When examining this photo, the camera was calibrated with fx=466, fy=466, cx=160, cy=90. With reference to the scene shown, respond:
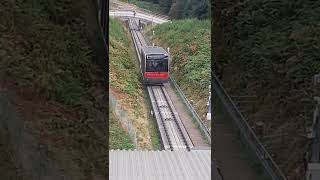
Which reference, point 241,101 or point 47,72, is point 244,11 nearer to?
point 241,101

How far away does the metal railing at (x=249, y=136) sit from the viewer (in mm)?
2500

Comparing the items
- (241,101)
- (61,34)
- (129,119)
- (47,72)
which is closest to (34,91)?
(47,72)

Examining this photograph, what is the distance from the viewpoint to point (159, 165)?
10.2ft

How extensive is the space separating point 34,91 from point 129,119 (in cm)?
76

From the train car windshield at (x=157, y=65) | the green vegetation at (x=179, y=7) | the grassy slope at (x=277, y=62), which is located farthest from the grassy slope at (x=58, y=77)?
the grassy slope at (x=277, y=62)

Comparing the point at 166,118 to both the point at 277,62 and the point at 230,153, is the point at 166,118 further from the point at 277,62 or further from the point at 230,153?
the point at 277,62

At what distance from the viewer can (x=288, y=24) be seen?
8.31 feet

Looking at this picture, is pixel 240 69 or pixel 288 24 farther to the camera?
pixel 240 69

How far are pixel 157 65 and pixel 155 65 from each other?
0.11 ft

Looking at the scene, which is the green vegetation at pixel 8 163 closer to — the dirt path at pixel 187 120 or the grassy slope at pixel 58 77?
the grassy slope at pixel 58 77

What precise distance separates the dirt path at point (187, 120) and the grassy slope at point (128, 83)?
0.20 meters

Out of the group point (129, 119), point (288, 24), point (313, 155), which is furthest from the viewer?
point (129, 119)

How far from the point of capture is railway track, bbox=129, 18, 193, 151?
3.11 m

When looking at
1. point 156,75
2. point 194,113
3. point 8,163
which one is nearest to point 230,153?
point 194,113
